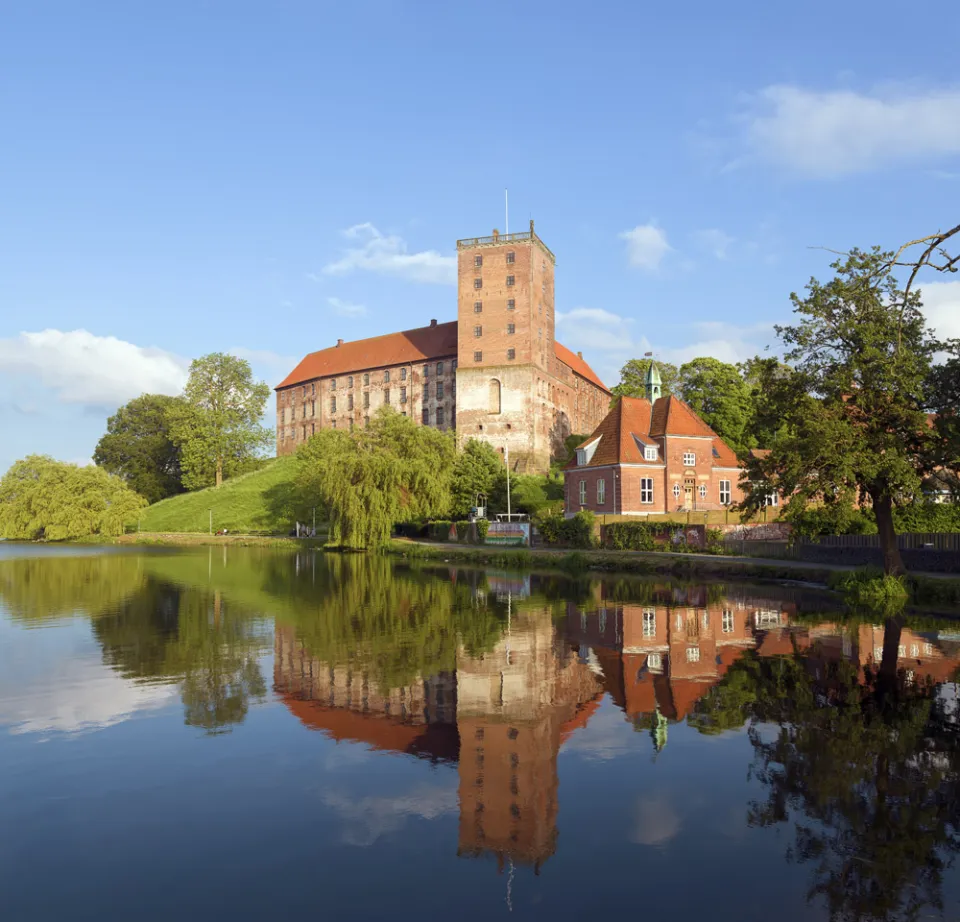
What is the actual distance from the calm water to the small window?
31756 millimetres

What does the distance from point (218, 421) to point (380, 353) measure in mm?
21052

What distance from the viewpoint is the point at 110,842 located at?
774cm

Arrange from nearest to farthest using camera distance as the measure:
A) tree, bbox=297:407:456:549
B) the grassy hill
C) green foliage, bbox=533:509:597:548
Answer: green foliage, bbox=533:509:597:548 → tree, bbox=297:407:456:549 → the grassy hill

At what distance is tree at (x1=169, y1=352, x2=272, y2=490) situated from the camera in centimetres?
9125

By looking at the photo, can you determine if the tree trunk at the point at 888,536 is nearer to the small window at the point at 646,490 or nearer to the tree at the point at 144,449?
the small window at the point at 646,490

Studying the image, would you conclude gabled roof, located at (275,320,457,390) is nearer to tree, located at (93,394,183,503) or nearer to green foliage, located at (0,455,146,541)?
tree, located at (93,394,183,503)

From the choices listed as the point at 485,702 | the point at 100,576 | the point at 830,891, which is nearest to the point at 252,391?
the point at 100,576

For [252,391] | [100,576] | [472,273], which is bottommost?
[100,576]

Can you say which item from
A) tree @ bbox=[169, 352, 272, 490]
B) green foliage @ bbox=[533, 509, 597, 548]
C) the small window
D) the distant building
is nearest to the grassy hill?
tree @ bbox=[169, 352, 272, 490]

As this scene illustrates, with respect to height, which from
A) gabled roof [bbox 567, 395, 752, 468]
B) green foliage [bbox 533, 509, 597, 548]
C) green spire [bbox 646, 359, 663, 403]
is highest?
green spire [bbox 646, 359, 663, 403]

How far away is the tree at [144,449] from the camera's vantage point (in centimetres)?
9906

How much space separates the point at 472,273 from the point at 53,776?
75109 millimetres

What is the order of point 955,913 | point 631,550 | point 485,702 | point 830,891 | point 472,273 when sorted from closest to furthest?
point 955,913 < point 830,891 < point 485,702 < point 631,550 < point 472,273

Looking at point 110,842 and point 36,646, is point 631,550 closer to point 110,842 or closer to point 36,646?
point 36,646
